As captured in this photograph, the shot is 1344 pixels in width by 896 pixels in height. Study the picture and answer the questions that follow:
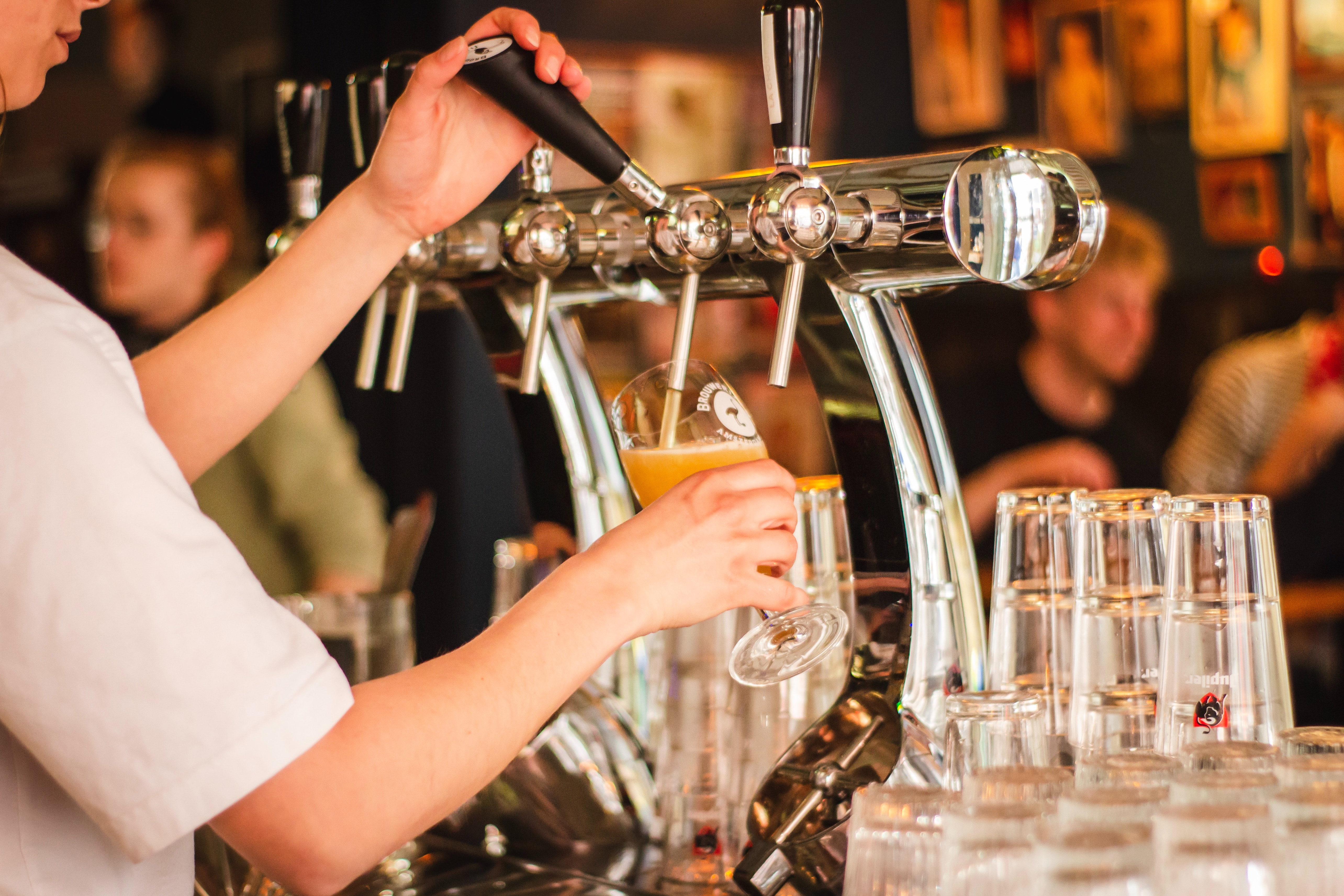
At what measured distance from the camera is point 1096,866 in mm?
638

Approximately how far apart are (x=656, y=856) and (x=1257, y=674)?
0.50 m

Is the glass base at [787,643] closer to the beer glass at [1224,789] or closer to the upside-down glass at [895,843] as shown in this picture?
the upside-down glass at [895,843]

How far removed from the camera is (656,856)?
1104mm

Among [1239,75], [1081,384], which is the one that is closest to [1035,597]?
[1081,384]

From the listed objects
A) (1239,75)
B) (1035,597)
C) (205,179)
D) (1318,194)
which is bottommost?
(1035,597)

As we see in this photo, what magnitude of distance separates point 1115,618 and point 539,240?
0.50 m

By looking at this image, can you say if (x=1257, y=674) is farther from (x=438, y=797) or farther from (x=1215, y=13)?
(x=1215, y=13)

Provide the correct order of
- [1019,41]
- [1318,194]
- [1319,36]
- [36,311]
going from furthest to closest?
[1019,41] < [1318,194] < [1319,36] < [36,311]

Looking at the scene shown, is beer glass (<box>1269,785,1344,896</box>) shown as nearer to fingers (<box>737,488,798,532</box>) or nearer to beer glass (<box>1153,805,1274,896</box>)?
beer glass (<box>1153,805,1274,896</box>)

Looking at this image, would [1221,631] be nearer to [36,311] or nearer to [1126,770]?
[1126,770]

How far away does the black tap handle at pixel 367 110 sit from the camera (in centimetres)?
120

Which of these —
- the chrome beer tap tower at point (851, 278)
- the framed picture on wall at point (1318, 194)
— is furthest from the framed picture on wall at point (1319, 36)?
the chrome beer tap tower at point (851, 278)

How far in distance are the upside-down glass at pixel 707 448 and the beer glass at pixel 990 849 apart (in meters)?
0.22

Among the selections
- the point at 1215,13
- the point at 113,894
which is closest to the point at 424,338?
the point at 113,894
